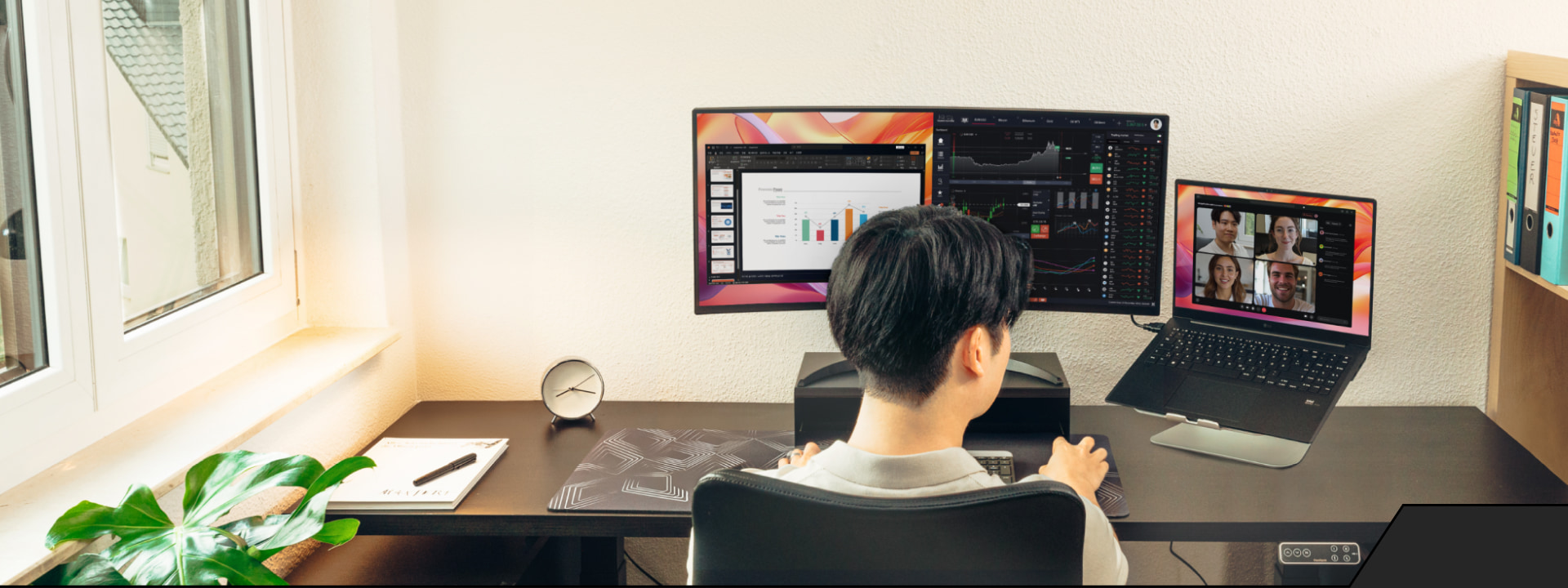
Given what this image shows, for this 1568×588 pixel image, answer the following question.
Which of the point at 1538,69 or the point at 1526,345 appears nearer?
the point at 1538,69

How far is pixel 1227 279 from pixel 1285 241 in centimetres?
12

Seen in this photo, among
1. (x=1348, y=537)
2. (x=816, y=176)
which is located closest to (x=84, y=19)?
(x=816, y=176)

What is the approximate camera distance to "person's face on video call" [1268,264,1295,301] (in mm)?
1847

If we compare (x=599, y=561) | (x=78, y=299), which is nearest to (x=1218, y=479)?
(x=599, y=561)

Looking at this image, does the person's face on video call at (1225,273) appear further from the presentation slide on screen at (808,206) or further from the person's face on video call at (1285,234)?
the presentation slide on screen at (808,206)

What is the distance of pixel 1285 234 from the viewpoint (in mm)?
1826

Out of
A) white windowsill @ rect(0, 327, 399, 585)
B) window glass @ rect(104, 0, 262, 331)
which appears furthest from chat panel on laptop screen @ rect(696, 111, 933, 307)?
window glass @ rect(104, 0, 262, 331)

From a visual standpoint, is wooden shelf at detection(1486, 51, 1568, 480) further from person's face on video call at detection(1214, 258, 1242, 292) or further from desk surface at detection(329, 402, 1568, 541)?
person's face on video call at detection(1214, 258, 1242, 292)

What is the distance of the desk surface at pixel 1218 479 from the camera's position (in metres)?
1.56

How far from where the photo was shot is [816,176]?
191cm

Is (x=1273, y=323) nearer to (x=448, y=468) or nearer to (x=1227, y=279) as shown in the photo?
(x=1227, y=279)

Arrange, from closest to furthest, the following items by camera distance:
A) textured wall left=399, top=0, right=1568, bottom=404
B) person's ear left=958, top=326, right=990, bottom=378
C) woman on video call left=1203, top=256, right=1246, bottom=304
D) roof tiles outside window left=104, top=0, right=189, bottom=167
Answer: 1. person's ear left=958, top=326, right=990, bottom=378
2. roof tiles outside window left=104, top=0, right=189, bottom=167
3. woman on video call left=1203, top=256, right=1246, bottom=304
4. textured wall left=399, top=0, right=1568, bottom=404

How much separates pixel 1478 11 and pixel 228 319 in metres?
2.24

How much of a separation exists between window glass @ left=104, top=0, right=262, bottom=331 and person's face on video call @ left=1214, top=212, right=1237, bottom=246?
1.66 meters
